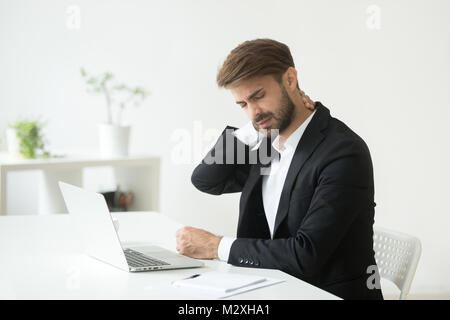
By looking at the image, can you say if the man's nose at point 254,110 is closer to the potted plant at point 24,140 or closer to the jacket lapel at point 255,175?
the jacket lapel at point 255,175

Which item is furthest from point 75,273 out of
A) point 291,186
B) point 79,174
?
point 79,174

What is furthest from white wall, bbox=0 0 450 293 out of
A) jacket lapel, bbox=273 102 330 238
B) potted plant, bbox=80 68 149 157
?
jacket lapel, bbox=273 102 330 238

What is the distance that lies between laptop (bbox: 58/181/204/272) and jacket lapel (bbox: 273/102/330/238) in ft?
1.02

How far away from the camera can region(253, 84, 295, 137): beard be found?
194 centimetres

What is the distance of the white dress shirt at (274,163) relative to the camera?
2.00 m

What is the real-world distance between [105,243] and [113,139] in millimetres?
2029

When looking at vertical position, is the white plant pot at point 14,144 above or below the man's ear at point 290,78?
below

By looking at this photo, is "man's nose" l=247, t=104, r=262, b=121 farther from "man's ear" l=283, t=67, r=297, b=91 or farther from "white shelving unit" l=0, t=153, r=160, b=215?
"white shelving unit" l=0, t=153, r=160, b=215

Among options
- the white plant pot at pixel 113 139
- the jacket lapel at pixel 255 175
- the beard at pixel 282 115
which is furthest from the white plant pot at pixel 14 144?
the beard at pixel 282 115

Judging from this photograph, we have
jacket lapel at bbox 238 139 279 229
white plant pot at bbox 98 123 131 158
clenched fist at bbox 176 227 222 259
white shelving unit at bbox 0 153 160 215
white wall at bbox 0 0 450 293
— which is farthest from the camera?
white wall at bbox 0 0 450 293

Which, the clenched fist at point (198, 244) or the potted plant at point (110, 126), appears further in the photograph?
the potted plant at point (110, 126)

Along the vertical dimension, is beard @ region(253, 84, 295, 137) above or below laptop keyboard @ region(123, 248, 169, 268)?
above

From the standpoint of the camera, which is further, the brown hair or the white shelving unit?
the white shelving unit

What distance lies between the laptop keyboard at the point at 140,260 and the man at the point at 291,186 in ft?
0.38
